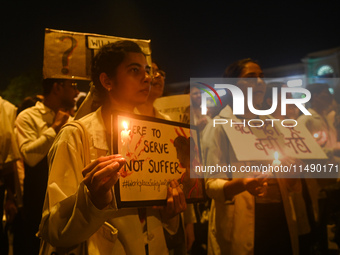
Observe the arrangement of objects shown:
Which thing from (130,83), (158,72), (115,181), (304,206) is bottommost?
(304,206)

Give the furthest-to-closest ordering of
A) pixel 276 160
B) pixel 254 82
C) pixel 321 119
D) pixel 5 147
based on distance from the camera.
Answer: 1. pixel 321 119
2. pixel 5 147
3. pixel 254 82
4. pixel 276 160

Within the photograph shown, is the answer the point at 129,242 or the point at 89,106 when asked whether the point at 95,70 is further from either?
the point at 129,242

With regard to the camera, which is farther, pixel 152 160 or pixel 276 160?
pixel 276 160

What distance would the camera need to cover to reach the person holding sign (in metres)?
1.43

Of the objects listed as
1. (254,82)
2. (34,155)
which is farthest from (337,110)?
(34,155)

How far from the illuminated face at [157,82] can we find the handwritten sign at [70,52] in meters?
0.54

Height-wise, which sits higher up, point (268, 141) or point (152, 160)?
point (268, 141)

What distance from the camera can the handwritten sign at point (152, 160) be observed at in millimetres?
1687

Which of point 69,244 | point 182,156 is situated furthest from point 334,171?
point 69,244

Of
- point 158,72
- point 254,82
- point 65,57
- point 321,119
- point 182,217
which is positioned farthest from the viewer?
point 321,119

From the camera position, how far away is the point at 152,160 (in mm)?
1854

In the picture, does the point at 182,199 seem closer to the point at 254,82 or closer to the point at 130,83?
the point at 130,83

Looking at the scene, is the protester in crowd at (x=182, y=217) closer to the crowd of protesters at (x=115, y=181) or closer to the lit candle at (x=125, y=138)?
the crowd of protesters at (x=115, y=181)

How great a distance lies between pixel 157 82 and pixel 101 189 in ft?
6.00
